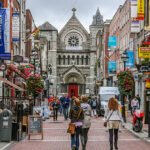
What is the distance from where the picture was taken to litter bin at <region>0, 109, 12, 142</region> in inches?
838

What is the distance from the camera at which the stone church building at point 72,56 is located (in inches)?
4528

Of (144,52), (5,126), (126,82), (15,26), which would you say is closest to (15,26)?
(15,26)

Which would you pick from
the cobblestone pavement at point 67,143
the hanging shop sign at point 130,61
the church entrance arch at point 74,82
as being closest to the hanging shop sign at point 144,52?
the cobblestone pavement at point 67,143

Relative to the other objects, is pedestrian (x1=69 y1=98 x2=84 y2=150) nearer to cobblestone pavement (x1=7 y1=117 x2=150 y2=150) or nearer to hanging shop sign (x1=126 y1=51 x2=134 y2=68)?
cobblestone pavement (x1=7 y1=117 x2=150 y2=150)

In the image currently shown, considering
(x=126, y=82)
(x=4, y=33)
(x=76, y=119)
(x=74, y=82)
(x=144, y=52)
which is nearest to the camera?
(x=76, y=119)

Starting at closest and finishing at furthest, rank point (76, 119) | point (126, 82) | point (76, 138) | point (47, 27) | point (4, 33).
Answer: point (76, 119)
point (76, 138)
point (4, 33)
point (126, 82)
point (47, 27)

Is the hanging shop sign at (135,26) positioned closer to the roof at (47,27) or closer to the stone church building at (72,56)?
the stone church building at (72,56)

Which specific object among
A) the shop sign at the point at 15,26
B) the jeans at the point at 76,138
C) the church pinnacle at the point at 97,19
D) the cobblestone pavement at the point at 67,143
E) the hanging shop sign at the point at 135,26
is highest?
the church pinnacle at the point at 97,19

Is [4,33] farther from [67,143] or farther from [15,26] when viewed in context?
[67,143]

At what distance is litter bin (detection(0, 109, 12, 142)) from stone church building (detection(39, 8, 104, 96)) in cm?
9137

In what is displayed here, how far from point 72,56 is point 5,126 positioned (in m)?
95.7

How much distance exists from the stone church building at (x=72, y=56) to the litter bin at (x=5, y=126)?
300 ft

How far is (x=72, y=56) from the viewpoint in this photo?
384 ft

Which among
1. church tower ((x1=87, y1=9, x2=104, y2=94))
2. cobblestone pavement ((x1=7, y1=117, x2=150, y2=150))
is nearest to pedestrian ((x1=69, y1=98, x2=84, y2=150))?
cobblestone pavement ((x1=7, y1=117, x2=150, y2=150))
